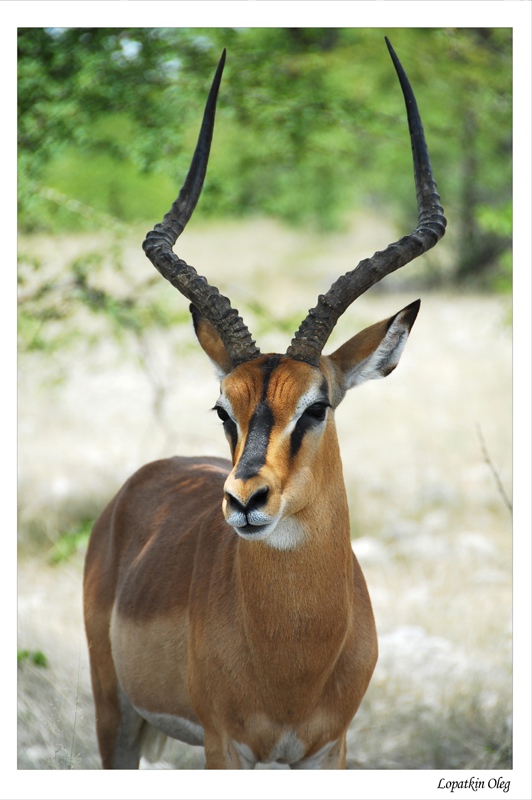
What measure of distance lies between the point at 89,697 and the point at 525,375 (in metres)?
4.18

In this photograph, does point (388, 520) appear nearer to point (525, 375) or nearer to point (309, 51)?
point (309, 51)

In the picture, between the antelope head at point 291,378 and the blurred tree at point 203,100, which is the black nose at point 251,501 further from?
the blurred tree at point 203,100

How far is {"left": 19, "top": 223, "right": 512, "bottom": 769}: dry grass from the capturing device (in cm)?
727

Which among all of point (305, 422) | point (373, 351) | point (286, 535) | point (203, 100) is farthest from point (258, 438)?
point (203, 100)

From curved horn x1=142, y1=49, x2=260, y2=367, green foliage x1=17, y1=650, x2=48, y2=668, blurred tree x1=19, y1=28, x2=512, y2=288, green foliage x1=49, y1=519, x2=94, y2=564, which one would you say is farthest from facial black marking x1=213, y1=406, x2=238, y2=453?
green foliage x1=49, y1=519, x2=94, y2=564

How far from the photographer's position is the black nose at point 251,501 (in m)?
3.76

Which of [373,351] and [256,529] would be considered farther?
[373,351]

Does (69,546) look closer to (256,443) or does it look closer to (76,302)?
(76,302)

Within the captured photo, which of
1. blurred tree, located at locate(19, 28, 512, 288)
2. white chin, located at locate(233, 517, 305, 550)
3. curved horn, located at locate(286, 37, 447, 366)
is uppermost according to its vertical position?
blurred tree, located at locate(19, 28, 512, 288)

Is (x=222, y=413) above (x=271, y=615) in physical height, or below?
above

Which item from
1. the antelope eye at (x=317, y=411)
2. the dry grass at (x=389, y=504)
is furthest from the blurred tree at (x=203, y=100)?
the antelope eye at (x=317, y=411)

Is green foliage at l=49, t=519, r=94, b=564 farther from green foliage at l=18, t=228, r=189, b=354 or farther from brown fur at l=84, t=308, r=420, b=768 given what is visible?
brown fur at l=84, t=308, r=420, b=768

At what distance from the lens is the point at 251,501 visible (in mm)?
3777

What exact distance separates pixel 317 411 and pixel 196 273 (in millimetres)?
991
